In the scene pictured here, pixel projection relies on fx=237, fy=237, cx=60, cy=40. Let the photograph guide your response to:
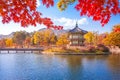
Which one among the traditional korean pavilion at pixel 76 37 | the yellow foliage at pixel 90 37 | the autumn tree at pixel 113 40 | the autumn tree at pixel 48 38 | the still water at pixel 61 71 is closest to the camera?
the still water at pixel 61 71

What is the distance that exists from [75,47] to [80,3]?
53.5m

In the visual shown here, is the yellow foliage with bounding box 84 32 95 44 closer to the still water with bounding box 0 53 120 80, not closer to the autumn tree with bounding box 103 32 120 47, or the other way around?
the autumn tree with bounding box 103 32 120 47

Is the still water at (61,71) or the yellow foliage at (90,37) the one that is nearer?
the still water at (61,71)

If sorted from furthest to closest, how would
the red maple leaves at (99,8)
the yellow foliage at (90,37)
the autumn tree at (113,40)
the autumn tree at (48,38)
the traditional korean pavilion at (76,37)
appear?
the yellow foliage at (90,37) → the autumn tree at (48,38) → the traditional korean pavilion at (76,37) → the autumn tree at (113,40) → the red maple leaves at (99,8)

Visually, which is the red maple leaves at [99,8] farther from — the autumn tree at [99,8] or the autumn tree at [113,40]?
the autumn tree at [113,40]

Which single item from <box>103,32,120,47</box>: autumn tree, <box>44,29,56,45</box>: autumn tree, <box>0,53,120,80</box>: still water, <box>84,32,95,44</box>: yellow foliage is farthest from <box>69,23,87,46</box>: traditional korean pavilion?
<box>0,53,120,80</box>: still water

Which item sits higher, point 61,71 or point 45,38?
point 45,38

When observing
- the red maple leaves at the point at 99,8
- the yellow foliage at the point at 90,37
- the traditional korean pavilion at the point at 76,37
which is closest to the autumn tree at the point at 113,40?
the traditional korean pavilion at the point at 76,37

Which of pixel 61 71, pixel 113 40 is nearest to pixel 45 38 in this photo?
pixel 113 40

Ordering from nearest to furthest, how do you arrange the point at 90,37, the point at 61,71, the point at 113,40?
the point at 61,71 → the point at 113,40 → the point at 90,37

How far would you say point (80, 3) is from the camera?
16.7 feet

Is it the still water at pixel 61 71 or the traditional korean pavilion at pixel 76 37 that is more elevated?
the traditional korean pavilion at pixel 76 37

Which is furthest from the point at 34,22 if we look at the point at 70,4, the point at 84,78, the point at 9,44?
the point at 9,44

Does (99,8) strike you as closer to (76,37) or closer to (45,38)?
(76,37)
